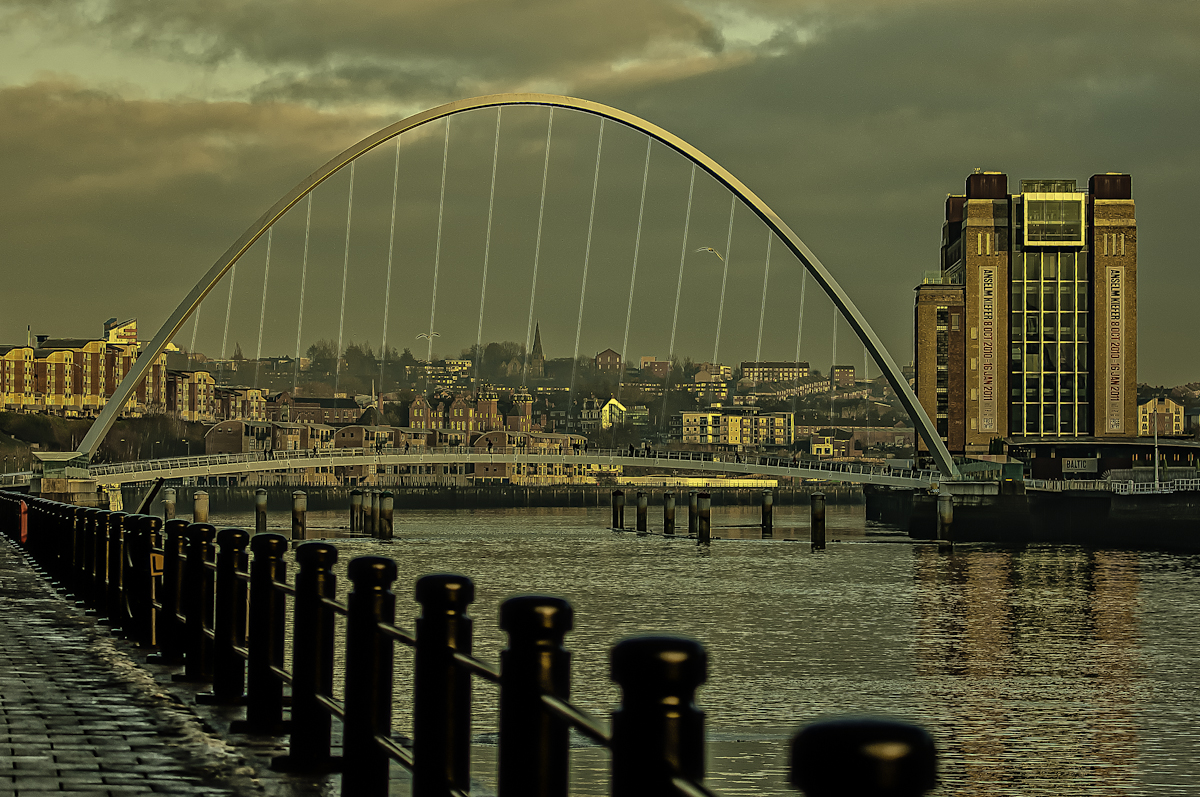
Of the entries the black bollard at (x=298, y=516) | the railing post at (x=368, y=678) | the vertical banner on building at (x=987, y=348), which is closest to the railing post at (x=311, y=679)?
the railing post at (x=368, y=678)

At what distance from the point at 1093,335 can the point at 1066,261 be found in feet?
23.3

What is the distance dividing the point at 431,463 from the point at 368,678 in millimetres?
92345

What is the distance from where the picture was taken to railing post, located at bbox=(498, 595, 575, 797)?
14.3 feet

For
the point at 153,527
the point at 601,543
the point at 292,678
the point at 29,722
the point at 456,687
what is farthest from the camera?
the point at 601,543

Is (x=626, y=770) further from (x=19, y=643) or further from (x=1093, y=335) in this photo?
(x=1093, y=335)

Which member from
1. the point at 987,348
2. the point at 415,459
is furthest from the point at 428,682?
the point at 987,348

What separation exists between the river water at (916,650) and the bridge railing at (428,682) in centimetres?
121

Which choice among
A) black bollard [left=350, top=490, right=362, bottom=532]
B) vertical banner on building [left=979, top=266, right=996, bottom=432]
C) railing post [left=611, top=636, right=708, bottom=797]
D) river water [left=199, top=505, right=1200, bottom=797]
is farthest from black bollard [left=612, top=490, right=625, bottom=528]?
railing post [left=611, top=636, right=708, bottom=797]

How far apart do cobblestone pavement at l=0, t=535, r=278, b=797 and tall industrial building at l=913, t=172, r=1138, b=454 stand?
406ft

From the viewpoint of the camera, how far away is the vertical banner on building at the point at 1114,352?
129 metres

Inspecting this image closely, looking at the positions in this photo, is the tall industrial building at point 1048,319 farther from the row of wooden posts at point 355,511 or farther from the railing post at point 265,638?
the railing post at point 265,638

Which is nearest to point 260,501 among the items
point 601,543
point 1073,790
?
point 601,543

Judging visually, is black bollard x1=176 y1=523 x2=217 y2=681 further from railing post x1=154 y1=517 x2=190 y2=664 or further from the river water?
the river water

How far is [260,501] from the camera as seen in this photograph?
89.3m
